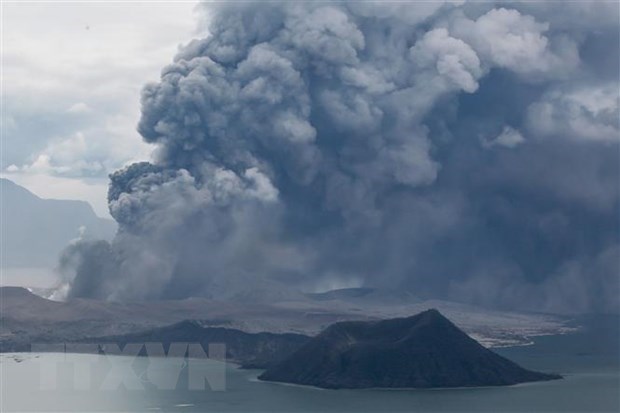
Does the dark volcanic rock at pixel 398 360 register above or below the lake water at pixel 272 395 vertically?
above

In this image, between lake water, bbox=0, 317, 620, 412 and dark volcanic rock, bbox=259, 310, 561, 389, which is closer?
lake water, bbox=0, 317, 620, 412

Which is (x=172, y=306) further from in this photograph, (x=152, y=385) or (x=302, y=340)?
Result: (x=152, y=385)

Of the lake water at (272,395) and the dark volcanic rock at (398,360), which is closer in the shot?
the lake water at (272,395)

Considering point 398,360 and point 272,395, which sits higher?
point 398,360

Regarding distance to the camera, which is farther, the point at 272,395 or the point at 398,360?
the point at 398,360
